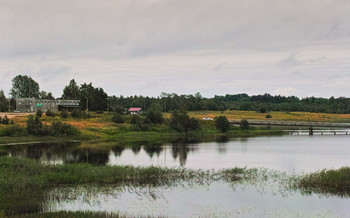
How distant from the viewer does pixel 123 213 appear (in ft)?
102

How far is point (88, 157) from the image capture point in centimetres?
6781

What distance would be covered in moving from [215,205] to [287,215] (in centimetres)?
652

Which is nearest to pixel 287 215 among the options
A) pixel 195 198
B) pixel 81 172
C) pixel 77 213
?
pixel 195 198

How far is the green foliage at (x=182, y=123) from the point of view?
134250 mm

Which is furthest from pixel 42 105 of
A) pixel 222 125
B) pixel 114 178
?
pixel 114 178

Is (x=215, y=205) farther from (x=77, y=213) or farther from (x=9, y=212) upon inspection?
(x=9, y=212)

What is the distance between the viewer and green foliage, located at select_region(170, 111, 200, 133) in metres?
134

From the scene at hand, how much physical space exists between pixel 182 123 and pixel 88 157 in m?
69.1

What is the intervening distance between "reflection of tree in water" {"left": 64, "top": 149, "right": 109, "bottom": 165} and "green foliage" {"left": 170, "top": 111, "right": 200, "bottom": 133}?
5933 centimetres

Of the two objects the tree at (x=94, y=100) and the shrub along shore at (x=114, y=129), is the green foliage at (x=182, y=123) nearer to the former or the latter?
the shrub along shore at (x=114, y=129)

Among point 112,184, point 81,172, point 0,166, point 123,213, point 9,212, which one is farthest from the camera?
point 0,166

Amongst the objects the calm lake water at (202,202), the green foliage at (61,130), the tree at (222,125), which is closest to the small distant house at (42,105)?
the green foliage at (61,130)

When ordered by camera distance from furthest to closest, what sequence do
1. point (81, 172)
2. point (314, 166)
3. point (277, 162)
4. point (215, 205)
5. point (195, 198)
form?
point (277, 162) < point (314, 166) < point (81, 172) < point (195, 198) < point (215, 205)

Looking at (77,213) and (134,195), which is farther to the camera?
(134,195)
